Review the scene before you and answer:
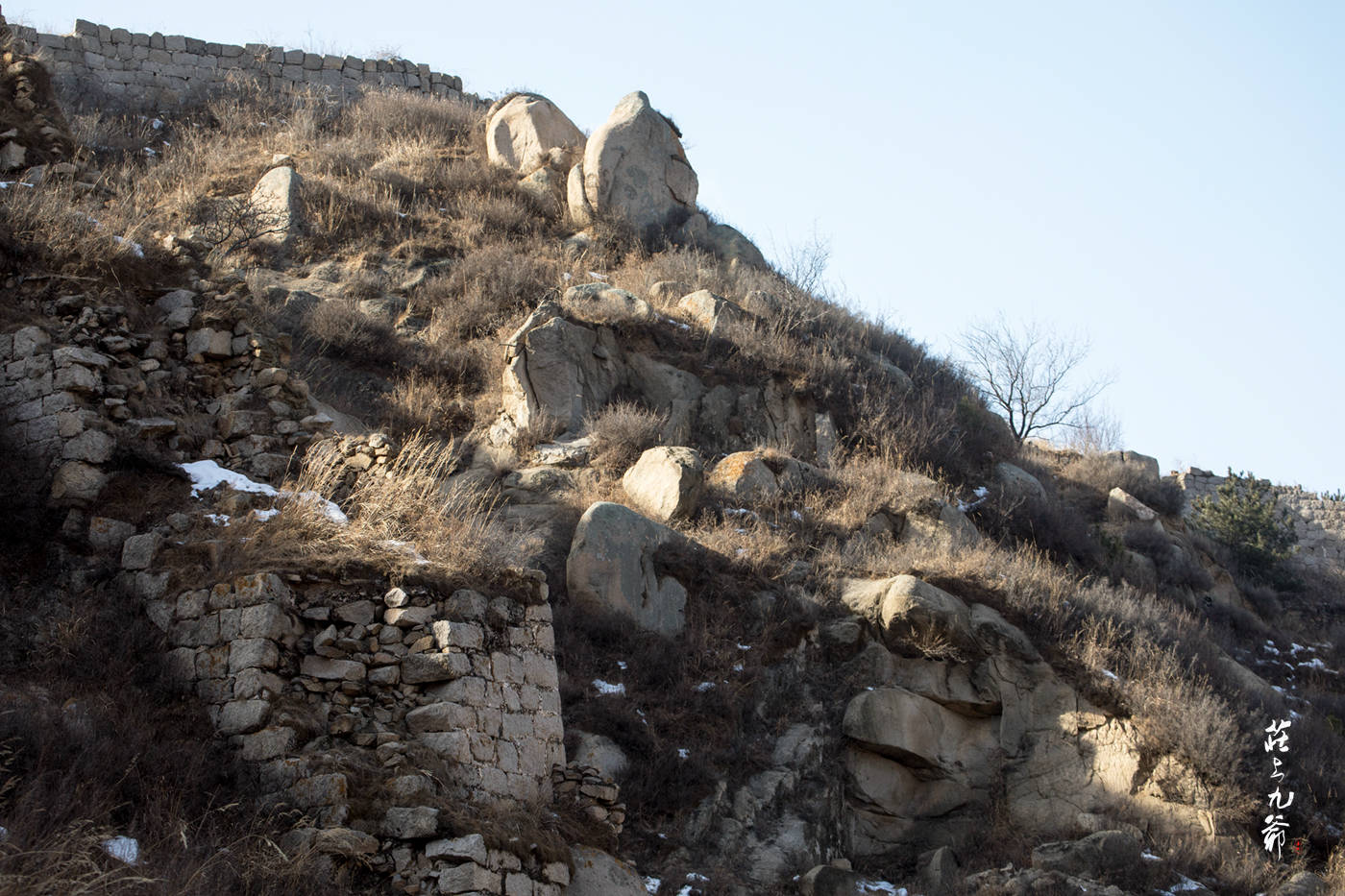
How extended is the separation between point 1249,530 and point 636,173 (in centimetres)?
1180

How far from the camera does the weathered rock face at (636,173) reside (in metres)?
17.8

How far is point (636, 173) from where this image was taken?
1825 cm

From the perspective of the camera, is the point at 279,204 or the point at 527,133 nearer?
the point at 279,204

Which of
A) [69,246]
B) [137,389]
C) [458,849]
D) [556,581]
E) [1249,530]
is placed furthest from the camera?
[1249,530]

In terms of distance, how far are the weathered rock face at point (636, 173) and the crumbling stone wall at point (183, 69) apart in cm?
561

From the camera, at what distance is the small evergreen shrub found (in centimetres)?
1720

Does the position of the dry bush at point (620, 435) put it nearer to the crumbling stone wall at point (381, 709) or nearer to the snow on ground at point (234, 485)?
the snow on ground at point (234, 485)

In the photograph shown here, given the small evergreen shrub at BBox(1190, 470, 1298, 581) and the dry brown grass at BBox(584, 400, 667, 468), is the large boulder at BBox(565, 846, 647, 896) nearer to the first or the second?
the dry brown grass at BBox(584, 400, 667, 468)

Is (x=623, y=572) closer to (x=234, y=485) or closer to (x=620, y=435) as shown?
(x=620, y=435)

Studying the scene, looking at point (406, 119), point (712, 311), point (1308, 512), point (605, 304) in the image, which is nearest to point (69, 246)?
point (605, 304)

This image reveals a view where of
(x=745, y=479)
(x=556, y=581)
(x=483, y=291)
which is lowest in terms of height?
(x=556, y=581)

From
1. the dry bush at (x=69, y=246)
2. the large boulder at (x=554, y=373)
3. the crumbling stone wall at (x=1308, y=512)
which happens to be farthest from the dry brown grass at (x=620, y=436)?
the crumbling stone wall at (x=1308, y=512)

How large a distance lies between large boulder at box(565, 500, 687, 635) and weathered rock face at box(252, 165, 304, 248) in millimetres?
8067

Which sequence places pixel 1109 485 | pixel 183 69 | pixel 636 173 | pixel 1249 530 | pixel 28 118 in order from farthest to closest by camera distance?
1. pixel 183 69
2. pixel 636 173
3. pixel 1249 530
4. pixel 1109 485
5. pixel 28 118
